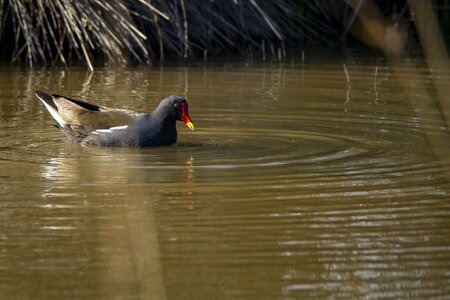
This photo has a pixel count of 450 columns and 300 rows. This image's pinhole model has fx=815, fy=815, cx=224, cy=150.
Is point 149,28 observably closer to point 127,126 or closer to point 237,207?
point 127,126

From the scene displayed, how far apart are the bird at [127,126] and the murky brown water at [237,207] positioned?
10 cm

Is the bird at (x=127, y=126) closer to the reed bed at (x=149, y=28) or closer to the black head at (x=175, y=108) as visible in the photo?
the black head at (x=175, y=108)

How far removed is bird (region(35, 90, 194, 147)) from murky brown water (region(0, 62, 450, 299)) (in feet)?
0.34

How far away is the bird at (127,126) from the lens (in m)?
6.71

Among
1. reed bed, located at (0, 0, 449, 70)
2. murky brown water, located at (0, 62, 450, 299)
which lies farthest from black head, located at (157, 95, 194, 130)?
reed bed, located at (0, 0, 449, 70)

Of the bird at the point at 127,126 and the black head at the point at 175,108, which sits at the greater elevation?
the black head at the point at 175,108

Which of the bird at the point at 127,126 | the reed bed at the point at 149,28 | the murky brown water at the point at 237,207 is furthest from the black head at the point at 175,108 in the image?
the reed bed at the point at 149,28

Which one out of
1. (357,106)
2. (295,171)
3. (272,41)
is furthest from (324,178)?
(272,41)

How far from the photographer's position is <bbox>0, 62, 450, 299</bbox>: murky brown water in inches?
145

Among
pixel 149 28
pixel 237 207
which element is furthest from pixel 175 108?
pixel 149 28

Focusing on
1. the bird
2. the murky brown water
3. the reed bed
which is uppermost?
the reed bed

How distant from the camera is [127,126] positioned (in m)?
6.74

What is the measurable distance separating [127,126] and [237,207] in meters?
2.16

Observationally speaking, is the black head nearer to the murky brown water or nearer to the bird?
the bird
